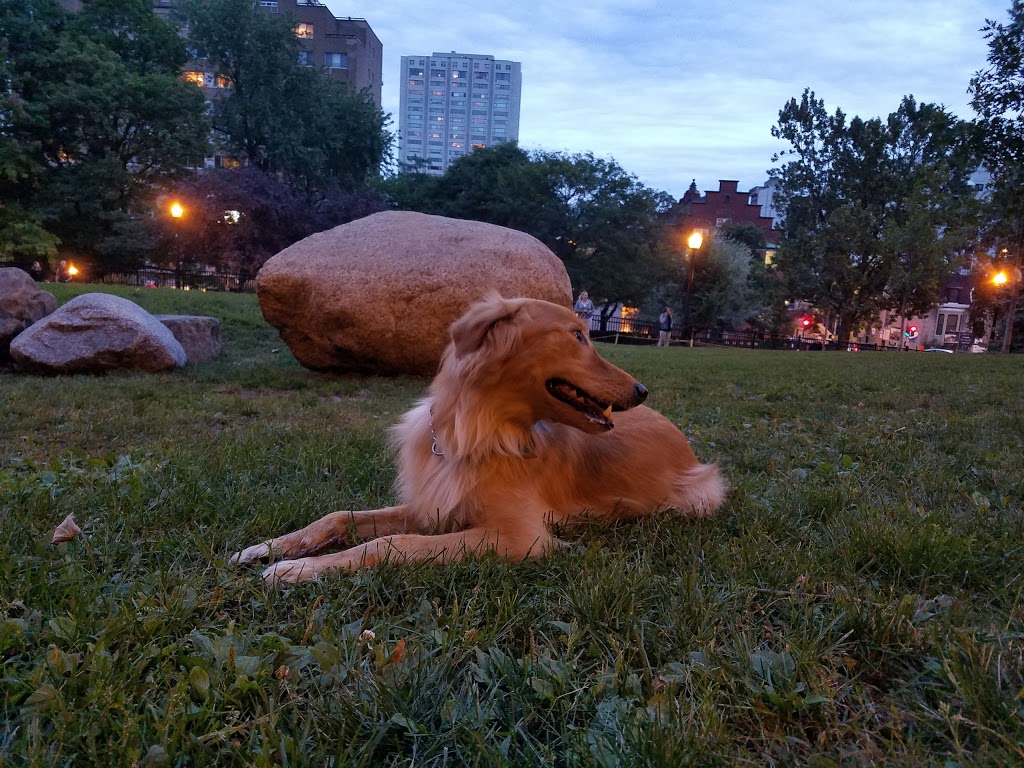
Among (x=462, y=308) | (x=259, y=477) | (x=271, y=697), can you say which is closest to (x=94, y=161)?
(x=462, y=308)

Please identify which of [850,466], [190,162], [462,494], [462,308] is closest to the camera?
[462,494]

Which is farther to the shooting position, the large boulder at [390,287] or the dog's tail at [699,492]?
the large boulder at [390,287]

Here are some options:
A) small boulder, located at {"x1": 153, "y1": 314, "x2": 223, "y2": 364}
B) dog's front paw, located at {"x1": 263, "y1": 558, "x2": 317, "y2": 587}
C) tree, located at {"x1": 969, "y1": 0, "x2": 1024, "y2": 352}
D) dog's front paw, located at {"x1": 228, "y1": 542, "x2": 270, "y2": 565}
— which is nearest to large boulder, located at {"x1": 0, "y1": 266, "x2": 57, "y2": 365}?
small boulder, located at {"x1": 153, "y1": 314, "x2": 223, "y2": 364}

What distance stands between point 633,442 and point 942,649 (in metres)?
2.24

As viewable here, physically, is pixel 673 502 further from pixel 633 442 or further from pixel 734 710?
pixel 734 710

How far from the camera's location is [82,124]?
34281 millimetres

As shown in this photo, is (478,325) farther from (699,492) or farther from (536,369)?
(699,492)

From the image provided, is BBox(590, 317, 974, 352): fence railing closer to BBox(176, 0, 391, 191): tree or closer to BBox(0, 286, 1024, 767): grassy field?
BBox(176, 0, 391, 191): tree

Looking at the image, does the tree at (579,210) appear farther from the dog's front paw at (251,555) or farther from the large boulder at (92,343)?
the dog's front paw at (251,555)

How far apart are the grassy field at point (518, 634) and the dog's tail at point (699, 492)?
134 millimetres

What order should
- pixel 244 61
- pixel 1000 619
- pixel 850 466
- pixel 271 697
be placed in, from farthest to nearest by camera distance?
pixel 244 61 < pixel 850 466 < pixel 1000 619 < pixel 271 697

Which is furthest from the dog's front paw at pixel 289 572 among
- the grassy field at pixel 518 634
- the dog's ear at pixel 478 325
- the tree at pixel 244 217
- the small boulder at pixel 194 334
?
the tree at pixel 244 217

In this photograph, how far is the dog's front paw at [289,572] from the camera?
8.74 ft

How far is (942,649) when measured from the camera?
2160mm
